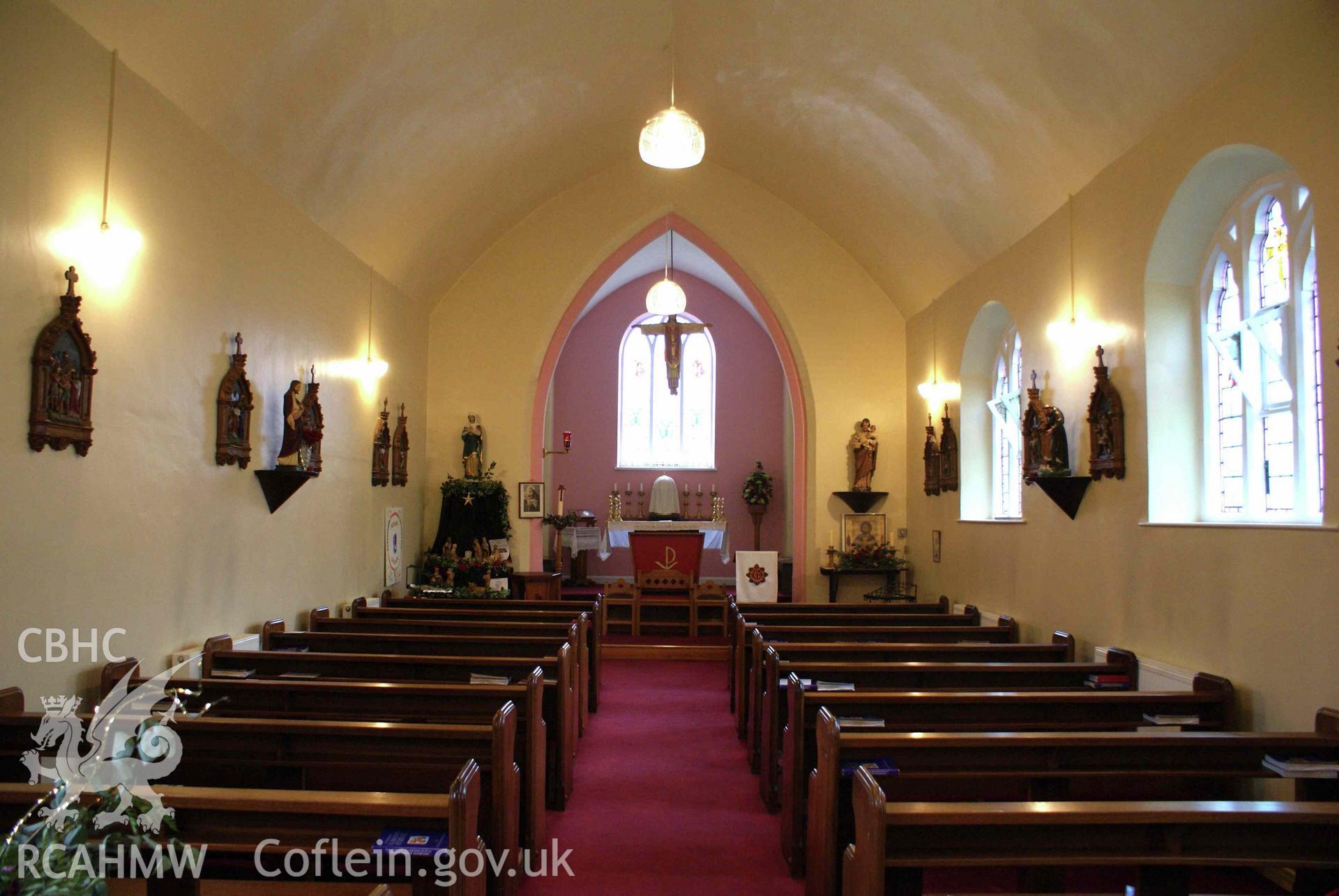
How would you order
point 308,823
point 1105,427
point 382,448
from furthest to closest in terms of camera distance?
point 382,448 < point 1105,427 < point 308,823

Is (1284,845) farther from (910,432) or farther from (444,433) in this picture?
(444,433)

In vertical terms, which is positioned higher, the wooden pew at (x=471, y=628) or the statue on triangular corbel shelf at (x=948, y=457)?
the statue on triangular corbel shelf at (x=948, y=457)

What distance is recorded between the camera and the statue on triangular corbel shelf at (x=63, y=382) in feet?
12.8

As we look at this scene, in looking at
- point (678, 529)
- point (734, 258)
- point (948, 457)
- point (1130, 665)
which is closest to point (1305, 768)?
point (1130, 665)

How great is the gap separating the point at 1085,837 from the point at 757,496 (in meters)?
12.4

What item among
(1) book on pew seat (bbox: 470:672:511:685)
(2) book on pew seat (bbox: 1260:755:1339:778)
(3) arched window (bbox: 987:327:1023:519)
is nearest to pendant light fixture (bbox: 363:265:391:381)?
(1) book on pew seat (bbox: 470:672:511:685)

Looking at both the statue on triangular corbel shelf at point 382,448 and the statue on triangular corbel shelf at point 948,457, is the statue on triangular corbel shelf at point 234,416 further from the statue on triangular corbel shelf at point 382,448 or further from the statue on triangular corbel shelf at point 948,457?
the statue on triangular corbel shelf at point 948,457

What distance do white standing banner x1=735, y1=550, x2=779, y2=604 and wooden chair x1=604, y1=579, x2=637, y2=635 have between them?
128 centimetres

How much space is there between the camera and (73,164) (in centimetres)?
420

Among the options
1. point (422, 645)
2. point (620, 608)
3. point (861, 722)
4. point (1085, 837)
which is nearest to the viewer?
point (1085, 837)

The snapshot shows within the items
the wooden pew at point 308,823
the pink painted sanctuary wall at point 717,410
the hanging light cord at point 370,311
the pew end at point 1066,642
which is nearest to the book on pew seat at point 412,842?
the wooden pew at point 308,823

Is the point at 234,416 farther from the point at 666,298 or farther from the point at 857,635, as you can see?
the point at 666,298

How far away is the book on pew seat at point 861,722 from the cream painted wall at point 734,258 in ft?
19.3

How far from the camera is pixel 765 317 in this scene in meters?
10.6
